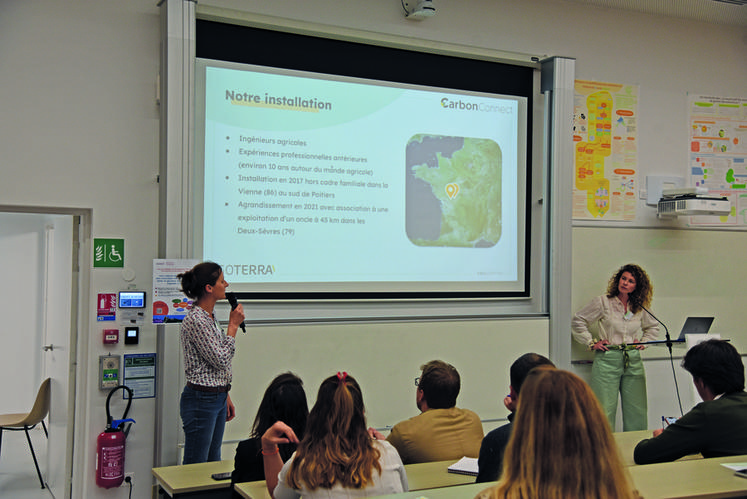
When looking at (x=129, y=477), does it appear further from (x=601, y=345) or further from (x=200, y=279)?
(x=601, y=345)

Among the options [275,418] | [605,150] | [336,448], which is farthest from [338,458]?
[605,150]

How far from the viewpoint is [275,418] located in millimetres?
2293

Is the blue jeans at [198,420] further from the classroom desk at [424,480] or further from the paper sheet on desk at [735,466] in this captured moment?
the paper sheet on desk at [735,466]

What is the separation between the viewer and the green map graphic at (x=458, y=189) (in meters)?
4.59

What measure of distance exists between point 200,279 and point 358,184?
144 centimetres

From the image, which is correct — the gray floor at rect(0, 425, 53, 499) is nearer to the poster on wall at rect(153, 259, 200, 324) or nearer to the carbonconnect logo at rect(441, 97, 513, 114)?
the poster on wall at rect(153, 259, 200, 324)

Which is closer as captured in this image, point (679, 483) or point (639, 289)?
point (679, 483)

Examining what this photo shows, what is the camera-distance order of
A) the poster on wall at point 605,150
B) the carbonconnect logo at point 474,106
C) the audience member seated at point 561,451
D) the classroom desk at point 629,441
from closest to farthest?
the audience member seated at point 561,451 < the classroom desk at point 629,441 < the carbonconnect logo at point 474,106 < the poster on wall at point 605,150

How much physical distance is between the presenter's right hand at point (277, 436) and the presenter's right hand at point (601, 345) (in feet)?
10.7

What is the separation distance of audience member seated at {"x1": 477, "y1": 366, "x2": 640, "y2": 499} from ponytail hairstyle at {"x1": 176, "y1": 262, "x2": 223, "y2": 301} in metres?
2.16

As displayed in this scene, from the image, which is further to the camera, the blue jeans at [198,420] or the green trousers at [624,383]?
the green trousers at [624,383]

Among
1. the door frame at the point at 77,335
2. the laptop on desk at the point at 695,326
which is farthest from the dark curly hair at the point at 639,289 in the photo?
the door frame at the point at 77,335

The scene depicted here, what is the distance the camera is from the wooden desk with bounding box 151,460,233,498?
251cm

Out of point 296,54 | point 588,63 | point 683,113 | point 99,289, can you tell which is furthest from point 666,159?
point 99,289
